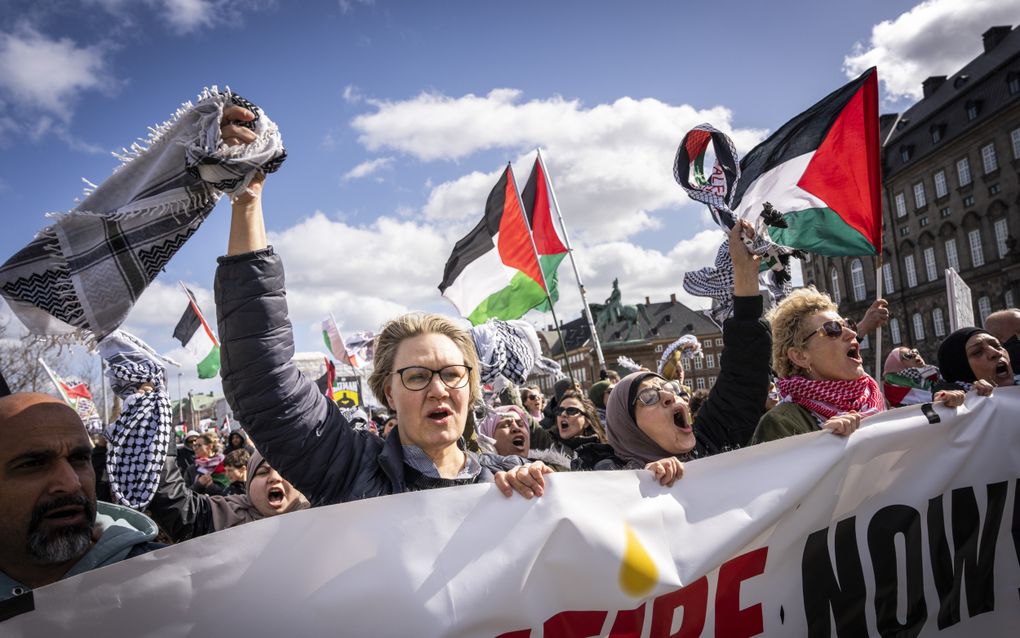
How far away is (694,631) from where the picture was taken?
6.64 feet

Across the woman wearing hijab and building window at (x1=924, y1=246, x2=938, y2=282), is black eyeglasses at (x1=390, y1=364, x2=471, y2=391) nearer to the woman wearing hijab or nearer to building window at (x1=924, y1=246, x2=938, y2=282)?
the woman wearing hijab

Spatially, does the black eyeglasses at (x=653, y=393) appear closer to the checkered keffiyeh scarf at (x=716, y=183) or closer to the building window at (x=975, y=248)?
the checkered keffiyeh scarf at (x=716, y=183)

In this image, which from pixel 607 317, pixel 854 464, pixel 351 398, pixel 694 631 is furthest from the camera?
pixel 607 317

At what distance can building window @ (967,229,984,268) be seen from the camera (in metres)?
39.2

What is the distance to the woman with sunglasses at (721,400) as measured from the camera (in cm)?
272

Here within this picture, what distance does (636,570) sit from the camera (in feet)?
6.48

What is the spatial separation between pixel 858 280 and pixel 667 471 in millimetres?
54976

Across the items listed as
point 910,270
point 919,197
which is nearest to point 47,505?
point 919,197

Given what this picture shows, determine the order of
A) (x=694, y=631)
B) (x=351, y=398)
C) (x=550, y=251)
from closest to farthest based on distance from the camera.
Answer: (x=694, y=631), (x=550, y=251), (x=351, y=398)

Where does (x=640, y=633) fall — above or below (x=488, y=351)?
below

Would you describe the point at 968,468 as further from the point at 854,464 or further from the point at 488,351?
the point at 488,351

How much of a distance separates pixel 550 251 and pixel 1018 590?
256 inches

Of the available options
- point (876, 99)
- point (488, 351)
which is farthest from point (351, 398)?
point (876, 99)

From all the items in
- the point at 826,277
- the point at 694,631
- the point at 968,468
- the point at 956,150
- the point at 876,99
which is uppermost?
the point at 956,150
